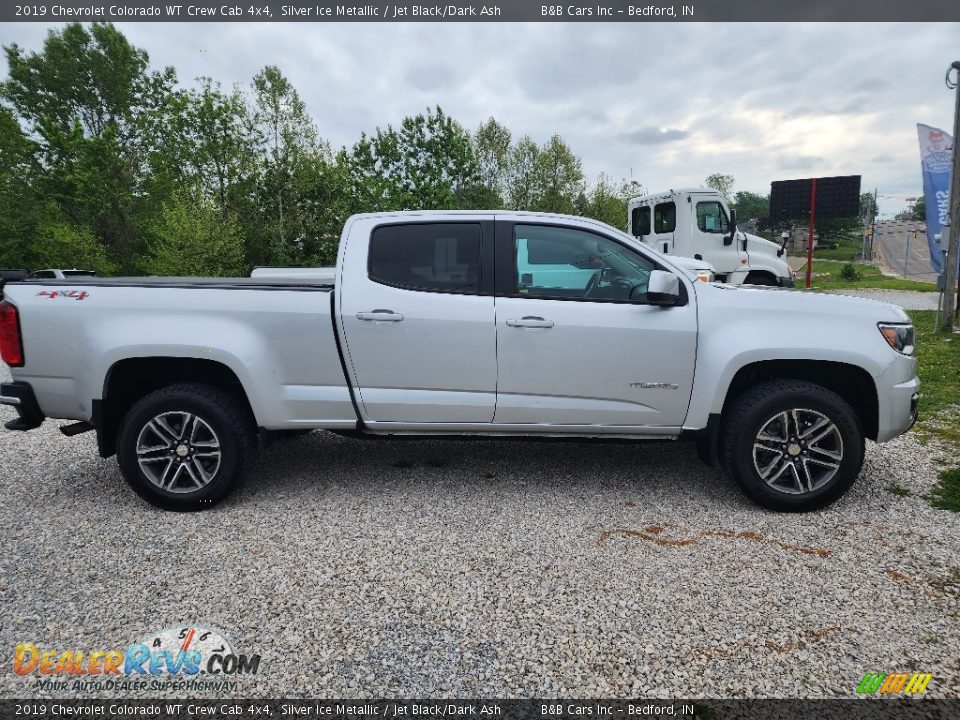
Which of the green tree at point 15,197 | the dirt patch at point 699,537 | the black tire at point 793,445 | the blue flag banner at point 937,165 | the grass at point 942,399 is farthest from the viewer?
the green tree at point 15,197

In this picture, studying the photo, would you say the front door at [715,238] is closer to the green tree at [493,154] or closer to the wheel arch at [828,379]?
the wheel arch at [828,379]

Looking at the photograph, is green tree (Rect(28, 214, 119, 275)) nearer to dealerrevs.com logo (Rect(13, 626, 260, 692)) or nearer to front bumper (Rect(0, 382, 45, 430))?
front bumper (Rect(0, 382, 45, 430))

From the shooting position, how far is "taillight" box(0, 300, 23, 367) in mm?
3580

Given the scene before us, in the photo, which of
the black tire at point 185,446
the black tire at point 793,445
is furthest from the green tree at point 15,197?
the black tire at point 793,445

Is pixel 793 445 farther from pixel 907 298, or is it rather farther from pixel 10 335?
pixel 907 298

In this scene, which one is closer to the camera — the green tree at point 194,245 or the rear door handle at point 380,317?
the rear door handle at point 380,317

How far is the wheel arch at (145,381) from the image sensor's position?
12.2ft

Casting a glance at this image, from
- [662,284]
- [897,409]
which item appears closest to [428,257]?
[662,284]

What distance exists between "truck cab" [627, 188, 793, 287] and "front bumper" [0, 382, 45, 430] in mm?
10979

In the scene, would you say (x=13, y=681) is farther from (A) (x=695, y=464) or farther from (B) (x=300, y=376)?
(A) (x=695, y=464)

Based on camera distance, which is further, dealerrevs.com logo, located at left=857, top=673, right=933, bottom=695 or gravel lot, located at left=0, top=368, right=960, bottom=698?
gravel lot, located at left=0, top=368, right=960, bottom=698

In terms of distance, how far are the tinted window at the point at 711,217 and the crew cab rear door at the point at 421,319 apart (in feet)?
33.2

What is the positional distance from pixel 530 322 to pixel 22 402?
316 cm

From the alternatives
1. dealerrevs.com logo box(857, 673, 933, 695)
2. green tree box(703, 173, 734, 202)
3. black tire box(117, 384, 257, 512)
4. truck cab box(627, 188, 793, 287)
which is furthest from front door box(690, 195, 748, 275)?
green tree box(703, 173, 734, 202)
